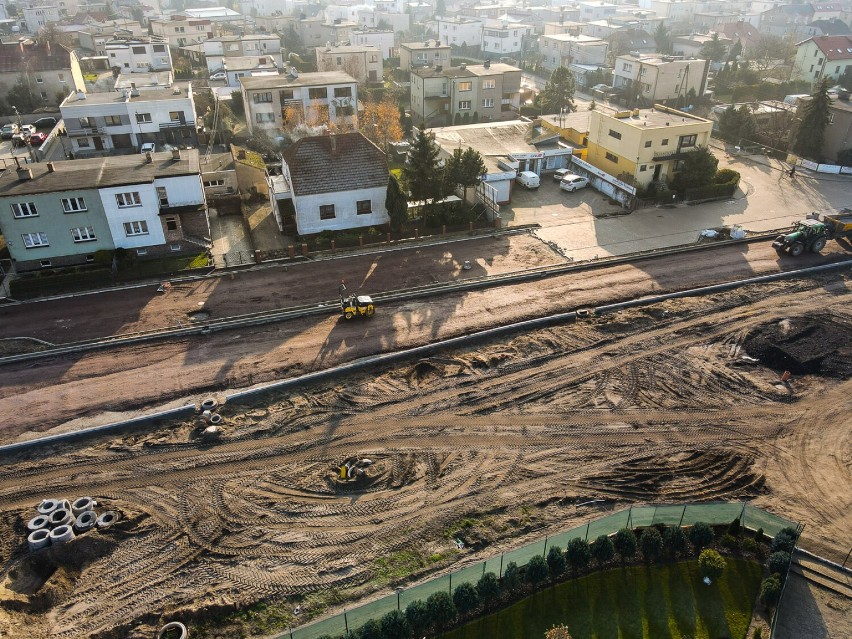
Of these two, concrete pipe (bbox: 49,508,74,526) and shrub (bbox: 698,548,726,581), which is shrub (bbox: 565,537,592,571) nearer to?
shrub (bbox: 698,548,726,581)

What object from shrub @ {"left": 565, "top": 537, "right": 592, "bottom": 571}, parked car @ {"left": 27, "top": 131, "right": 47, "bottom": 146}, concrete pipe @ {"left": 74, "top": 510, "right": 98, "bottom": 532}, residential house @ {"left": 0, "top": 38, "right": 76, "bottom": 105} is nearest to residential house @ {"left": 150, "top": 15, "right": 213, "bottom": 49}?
residential house @ {"left": 0, "top": 38, "right": 76, "bottom": 105}

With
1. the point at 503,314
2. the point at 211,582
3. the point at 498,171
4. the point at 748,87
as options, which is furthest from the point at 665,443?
the point at 748,87

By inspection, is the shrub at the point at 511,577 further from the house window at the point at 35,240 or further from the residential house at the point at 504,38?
the residential house at the point at 504,38

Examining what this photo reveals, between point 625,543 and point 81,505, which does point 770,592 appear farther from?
point 81,505

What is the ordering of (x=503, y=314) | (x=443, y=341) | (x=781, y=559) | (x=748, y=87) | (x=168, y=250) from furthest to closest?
(x=748, y=87) < (x=168, y=250) < (x=503, y=314) < (x=443, y=341) < (x=781, y=559)

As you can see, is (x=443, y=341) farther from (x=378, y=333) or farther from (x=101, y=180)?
(x=101, y=180)
